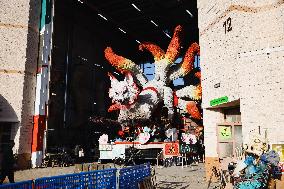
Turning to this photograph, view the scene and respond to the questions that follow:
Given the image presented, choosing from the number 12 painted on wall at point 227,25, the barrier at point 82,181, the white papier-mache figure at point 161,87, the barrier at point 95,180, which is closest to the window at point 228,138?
the number 12 painted on wall at point 227,25

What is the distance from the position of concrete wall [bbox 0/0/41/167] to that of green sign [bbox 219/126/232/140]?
41.6 ft

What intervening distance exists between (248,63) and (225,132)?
3131 millimetres

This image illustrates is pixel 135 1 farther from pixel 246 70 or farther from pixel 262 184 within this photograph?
pixel 262 184

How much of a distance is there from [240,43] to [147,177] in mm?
6271

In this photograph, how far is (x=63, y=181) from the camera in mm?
6270

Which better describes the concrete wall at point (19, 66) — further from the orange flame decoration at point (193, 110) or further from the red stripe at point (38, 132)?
the orange flame decoration at point (193, 110)

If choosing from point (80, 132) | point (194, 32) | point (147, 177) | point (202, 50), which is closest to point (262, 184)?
point (147, 177)

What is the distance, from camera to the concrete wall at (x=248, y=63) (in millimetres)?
9922

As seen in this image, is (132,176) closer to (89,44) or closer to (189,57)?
(189,57)

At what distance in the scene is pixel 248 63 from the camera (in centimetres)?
1068

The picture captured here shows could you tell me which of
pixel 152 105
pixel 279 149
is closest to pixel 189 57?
pixel 152 105

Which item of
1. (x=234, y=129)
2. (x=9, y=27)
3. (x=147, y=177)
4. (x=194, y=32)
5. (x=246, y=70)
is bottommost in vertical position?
(x=147, y=177)

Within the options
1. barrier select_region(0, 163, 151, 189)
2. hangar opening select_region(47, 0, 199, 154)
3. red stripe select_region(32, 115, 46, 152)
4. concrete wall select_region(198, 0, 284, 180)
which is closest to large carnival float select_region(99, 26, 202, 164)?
hangar opening select_region(47, 0, 199, 154)

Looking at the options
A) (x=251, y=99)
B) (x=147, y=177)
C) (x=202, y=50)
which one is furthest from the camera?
(x=202, y=50)
